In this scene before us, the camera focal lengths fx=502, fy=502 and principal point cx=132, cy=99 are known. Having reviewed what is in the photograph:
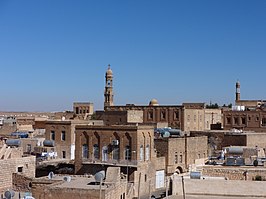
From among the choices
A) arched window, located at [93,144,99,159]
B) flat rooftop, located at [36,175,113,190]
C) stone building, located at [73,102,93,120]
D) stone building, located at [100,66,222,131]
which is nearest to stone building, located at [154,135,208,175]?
arched window, located at [93,144,99,159]

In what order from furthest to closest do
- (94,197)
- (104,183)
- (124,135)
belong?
1. (124,135)
2. (104,183)
3. (94,197)

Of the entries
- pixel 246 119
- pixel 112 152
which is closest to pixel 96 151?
pixel 112 152

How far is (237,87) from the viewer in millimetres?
84312

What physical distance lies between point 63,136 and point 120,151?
48.3 ft

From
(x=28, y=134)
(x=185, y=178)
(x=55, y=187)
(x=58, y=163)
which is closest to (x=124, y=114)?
(x=28, y=134)

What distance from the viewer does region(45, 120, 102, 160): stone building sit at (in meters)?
45.9

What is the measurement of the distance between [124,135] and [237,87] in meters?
54.6

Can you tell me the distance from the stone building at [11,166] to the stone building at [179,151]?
11664mm

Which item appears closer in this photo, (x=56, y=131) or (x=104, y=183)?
(x=104, y=183)

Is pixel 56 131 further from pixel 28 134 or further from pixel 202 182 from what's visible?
pixel 202 182

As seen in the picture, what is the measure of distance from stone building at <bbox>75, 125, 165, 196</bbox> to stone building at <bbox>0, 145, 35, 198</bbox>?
470cm

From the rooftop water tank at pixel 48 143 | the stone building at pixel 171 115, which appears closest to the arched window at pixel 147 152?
the rooftop water tank at pixel 48 143

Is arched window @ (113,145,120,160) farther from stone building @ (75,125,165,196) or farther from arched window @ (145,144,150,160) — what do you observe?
arched window @ (145,144,150,160)

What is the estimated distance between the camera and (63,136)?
4662cm
